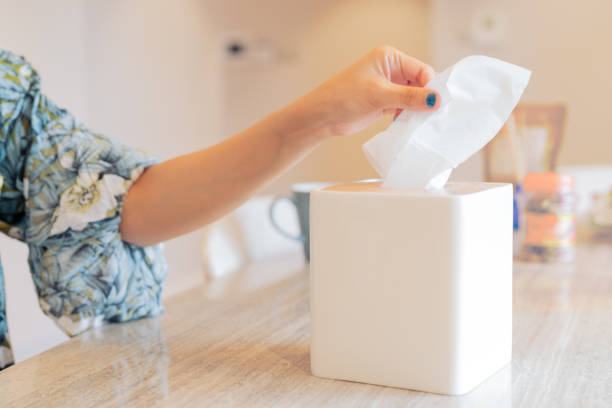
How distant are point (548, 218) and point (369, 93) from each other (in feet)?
2.19

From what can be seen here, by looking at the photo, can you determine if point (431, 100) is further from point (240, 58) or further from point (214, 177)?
point (240, 58)

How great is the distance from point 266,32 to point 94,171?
10.8 feet

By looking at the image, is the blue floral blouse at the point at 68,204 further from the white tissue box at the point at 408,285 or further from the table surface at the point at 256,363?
the white tissue box at the point at 408,285

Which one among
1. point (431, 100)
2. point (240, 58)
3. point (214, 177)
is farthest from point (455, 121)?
point (240, 58)

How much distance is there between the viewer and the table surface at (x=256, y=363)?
51cm

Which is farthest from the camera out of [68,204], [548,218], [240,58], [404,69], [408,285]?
[240,58]

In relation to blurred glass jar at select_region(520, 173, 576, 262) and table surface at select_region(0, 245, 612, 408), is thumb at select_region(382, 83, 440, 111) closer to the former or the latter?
table surface at select_region(0, 245, 612, 408)

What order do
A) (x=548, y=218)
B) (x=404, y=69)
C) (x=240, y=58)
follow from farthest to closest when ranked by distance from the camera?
(x=240, y=58), (x=548, y=218), (x=404, y=69)

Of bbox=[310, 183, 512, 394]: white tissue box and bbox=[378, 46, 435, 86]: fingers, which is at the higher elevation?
bbox=[378, 46, 435, 86]: fingers

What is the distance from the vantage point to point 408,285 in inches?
20.2

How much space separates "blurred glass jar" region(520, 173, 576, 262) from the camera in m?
1.11

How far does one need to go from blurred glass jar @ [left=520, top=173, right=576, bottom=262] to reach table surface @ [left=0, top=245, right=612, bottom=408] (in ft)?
0.75

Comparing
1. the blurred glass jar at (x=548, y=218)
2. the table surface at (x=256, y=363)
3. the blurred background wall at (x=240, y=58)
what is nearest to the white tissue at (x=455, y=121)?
the table surface at (x=256, y=363)

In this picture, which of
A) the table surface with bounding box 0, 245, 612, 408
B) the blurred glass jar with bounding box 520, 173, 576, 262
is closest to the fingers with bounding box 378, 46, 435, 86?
the table surface with bounding box 0, 245, 612, 408
